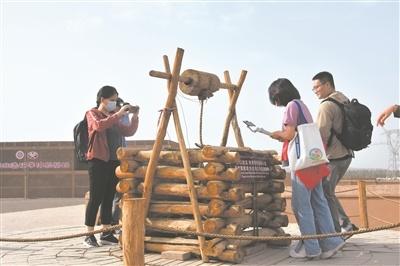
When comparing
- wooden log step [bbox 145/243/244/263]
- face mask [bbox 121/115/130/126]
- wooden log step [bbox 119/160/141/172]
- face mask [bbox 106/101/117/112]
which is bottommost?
wooden log step [bbox 145/243/244/263]

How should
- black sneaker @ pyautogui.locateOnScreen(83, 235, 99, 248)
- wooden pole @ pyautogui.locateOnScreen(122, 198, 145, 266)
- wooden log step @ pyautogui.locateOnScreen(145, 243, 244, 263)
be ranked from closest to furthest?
wooden pole @ pyautogui.locateOnScreen(122, 198, 145, 266) < wooden log step @ pyautogui.locateOnScreen(145, 243, 244, 263) < black sneaker @ pyautogui.locateOnScreen(83, 235, 99, 248)

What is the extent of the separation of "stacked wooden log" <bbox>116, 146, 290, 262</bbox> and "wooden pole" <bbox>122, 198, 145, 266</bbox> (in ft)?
5.26

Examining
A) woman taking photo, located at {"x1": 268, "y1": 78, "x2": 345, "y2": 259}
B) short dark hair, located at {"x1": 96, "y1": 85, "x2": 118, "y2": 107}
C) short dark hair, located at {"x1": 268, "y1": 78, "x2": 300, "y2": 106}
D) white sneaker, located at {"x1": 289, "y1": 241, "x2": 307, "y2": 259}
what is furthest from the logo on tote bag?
short dark hair, located at {"x1": 96, "y1": 85, "x2": 118, "y2": 107}

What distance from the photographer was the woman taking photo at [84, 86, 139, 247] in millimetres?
6238

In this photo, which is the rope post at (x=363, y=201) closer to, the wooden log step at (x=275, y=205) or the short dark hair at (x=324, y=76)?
the wooden log step at (x=275, y=205)

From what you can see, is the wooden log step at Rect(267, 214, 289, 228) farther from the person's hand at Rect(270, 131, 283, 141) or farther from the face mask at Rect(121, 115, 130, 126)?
the face mask at Rect(121, 115, 130, 126)

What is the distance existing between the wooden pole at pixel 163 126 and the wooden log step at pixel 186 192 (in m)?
0.21

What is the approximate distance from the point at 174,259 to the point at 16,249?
2468mm

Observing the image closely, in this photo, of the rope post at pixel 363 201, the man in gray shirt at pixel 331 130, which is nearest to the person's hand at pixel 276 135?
the man in gray shirt at pixel 331 130

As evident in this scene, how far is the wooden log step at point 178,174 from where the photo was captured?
17.4ft

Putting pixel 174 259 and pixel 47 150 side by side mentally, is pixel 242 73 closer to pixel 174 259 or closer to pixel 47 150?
pixel 174 259

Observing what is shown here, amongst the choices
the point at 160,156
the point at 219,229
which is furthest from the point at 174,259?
the point at 160,156

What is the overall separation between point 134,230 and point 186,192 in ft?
6.17

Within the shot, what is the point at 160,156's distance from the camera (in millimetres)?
5867
